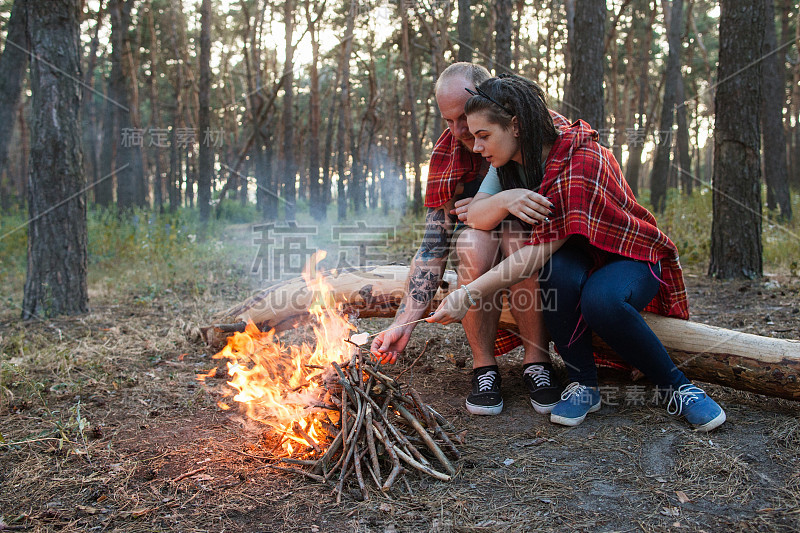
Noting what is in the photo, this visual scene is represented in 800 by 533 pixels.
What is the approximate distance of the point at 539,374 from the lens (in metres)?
2.77

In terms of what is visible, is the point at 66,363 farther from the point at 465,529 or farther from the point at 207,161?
the point at 207,161

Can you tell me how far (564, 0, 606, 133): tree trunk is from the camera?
5684 millimetres

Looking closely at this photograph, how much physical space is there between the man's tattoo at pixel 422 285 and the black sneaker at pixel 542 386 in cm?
63

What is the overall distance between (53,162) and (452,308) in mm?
4209

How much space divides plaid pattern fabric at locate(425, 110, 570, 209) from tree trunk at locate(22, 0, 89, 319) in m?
3.56

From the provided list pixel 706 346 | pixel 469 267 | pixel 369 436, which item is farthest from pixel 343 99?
pixel 369 436

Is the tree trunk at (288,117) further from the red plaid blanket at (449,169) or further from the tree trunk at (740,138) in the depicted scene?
the red plaid blanket at (449,169)

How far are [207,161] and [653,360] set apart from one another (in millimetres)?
11317

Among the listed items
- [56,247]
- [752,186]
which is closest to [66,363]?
[56,247]

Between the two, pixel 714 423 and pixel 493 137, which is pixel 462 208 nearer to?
pixel 493 137

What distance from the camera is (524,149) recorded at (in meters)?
2.42

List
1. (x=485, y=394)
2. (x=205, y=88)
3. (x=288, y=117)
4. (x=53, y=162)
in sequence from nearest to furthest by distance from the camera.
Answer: (x=485, y=394) → (x=53, y=162) → (x=205, y=88) → (x=288, y=117)

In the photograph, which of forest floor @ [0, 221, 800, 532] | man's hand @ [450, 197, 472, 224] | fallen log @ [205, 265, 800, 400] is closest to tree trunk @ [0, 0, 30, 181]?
forest floor @ [0, 221, 800, 532]

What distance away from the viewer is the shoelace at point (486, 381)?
108 inches
